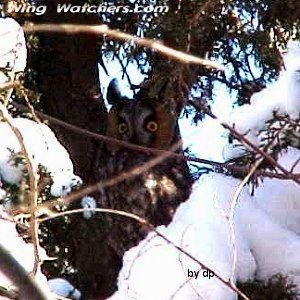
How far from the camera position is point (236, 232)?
1512 millimetres

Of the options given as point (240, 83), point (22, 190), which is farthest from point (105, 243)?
point (22, 190)

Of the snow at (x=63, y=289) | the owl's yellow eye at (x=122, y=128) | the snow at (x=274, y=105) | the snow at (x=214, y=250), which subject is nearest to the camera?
the snow at (x=274, y=105)

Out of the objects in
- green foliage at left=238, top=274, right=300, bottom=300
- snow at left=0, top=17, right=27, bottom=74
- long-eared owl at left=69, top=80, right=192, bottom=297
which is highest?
long-eared owl at left=69, top=80, right=192, bottom=297

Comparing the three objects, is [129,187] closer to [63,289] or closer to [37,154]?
[63,289]

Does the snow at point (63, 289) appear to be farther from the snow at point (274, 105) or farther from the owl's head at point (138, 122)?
the owl's head at point (138, 122)

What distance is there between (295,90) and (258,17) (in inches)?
22.1

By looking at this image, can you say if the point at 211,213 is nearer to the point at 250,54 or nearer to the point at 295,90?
the point at 295,90

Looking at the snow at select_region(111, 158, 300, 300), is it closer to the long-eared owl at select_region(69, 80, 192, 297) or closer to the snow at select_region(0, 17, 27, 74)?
the snow at select_region(0, 17, 27, 74)

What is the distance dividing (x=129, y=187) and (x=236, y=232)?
1.08 m

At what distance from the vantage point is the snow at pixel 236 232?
136 centimetres

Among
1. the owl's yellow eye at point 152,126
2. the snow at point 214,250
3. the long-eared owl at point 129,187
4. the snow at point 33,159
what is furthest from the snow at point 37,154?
the owl's yellow eye at point 152,126

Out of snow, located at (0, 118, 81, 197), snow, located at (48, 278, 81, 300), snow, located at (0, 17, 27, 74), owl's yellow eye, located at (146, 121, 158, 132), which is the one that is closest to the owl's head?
owl's yellow eye, located at (146, 121, 158, 132)

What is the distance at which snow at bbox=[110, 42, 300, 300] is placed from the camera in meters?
1.36

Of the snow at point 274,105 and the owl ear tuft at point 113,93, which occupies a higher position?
the owl ear tuft at point 113,93
